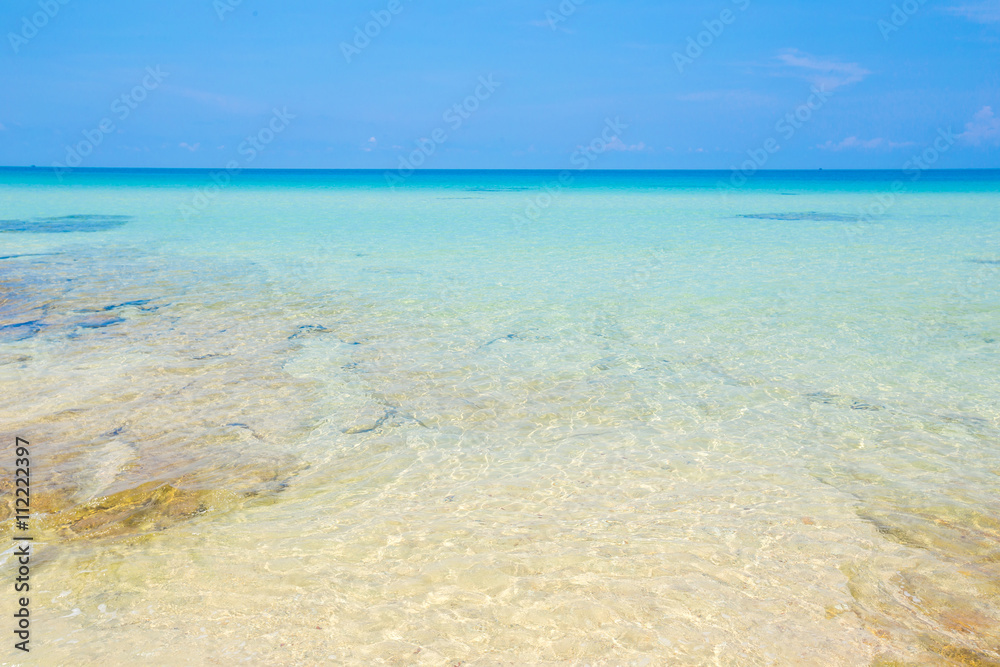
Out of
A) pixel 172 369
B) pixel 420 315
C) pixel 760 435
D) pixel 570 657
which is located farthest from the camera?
pixel 420 315

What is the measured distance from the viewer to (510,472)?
4.71 metres

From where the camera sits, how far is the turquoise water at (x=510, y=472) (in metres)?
3.04

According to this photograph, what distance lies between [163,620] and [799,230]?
22188 millimetres

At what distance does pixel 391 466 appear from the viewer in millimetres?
4797

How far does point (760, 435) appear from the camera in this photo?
17.4 ft

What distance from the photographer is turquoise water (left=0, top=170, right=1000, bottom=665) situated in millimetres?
3037

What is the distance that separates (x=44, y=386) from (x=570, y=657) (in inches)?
229

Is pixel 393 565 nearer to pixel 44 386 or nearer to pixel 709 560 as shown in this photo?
pixel 709 560

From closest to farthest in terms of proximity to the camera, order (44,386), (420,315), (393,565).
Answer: (393,565)
(44,386)
(420,315)

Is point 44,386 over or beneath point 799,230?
beneath

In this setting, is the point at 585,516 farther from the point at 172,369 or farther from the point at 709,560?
the point at 172,369

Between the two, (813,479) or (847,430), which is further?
(847,430)

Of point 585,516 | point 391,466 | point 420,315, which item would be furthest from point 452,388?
point 420,315

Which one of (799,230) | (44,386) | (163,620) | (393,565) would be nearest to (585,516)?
(393,565)
